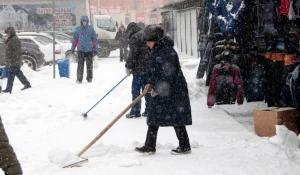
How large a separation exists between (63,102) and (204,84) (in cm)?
322

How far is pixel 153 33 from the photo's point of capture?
637cm

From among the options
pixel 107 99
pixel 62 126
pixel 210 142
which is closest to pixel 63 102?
pixel 107 99

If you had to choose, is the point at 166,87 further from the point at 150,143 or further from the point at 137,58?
the point at 137,58

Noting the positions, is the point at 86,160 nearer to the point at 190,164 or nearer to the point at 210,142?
the point at 190,164

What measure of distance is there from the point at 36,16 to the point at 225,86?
24809 mm

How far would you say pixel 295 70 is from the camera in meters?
6.49

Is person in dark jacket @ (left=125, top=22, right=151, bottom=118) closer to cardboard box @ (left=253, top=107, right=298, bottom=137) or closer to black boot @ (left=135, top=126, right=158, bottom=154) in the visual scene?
cardboard box @ (left=253, top=107, right=298, bottom=137)

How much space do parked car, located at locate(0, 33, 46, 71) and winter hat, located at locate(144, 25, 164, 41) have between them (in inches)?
570

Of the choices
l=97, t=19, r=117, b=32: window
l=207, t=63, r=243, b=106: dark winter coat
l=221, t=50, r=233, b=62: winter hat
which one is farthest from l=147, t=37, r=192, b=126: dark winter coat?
l=97, t=19, r=117, b=32: window

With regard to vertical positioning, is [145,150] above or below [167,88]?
below

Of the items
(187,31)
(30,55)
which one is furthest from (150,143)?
(187,31)

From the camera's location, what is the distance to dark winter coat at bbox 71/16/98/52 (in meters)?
14.4

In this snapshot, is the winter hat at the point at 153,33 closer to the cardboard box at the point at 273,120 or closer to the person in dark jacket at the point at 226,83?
the cardboard box at the point at 273,120

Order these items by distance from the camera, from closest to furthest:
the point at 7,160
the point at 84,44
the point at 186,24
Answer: the point at 7,160, the point at 84,44, the point at 186,24
